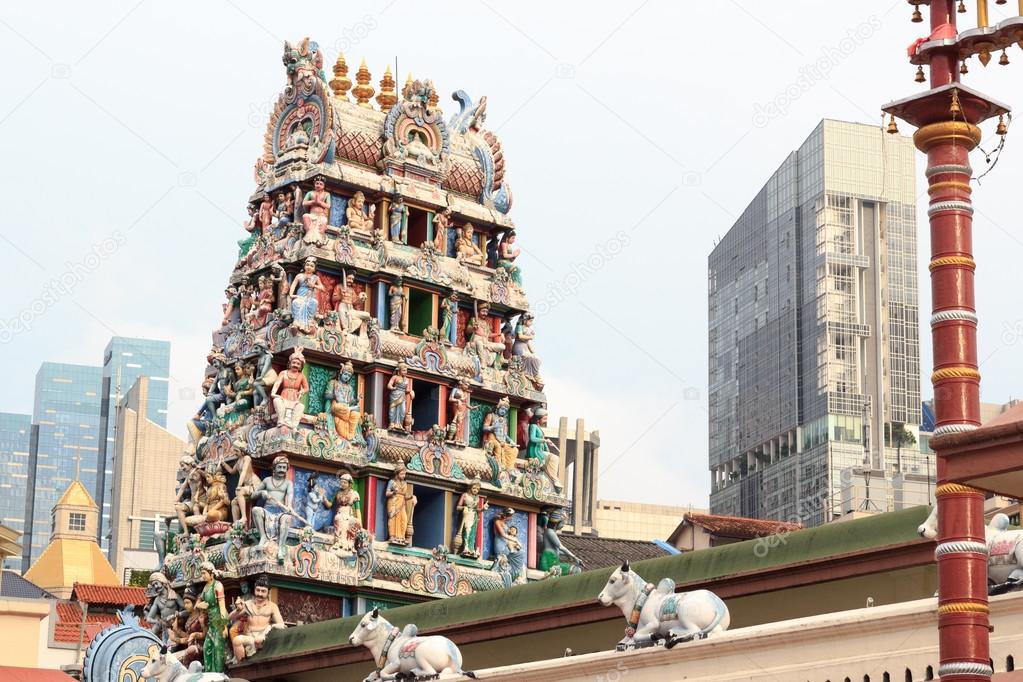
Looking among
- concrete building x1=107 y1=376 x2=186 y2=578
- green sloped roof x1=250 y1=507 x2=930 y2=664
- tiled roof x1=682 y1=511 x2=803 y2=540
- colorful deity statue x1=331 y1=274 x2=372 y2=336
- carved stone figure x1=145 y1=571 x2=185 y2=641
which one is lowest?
green sloped roof x1=250 y1=507 x2=930 y2=664

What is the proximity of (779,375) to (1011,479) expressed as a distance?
11798 centimetres

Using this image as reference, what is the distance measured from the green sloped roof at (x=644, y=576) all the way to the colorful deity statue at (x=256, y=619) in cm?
28

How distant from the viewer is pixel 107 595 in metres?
72.0

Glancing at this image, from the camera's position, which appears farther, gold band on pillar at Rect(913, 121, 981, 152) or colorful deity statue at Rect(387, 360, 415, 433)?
colorful deity statue at Rect(387, 360, 415, 433)

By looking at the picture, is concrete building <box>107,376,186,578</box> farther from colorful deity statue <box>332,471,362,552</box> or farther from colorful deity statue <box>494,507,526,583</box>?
colorful deity statue <box>332,471,362,552</box>

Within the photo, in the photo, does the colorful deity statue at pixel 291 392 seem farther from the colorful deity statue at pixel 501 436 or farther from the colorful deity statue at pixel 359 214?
the colorful deity statue at pixel 501 436

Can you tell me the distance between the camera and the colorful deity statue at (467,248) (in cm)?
5119

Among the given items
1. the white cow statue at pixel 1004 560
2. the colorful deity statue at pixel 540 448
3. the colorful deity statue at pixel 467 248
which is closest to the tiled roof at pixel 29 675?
the colorful deity statue at pixel 540 448

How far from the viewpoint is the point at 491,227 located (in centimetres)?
5203

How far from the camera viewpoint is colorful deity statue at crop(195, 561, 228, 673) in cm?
4431

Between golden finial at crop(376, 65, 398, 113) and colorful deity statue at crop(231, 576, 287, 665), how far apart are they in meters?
13.9

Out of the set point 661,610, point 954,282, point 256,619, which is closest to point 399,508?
point 256,619

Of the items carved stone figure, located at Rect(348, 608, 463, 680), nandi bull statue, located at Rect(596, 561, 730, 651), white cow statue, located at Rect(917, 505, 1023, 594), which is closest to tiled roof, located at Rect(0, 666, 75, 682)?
carved stone figure, located at Rect(348, 608, 463, 680)

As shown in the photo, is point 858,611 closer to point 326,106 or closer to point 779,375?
point 326,106
